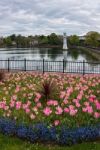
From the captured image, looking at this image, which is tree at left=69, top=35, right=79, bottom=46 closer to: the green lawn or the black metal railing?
the black metal railing

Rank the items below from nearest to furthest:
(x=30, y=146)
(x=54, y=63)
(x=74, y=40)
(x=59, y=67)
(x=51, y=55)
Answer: (x=30, y=146) < (x=59, y=67) < (x=54, y=63) < (x=51, y=55) < (x=74, y=40)

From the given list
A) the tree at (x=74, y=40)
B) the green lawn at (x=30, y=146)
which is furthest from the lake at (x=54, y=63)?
the tree at (x=74, y=40)

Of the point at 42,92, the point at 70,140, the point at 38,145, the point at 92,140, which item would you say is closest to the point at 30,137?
the point at 38,145

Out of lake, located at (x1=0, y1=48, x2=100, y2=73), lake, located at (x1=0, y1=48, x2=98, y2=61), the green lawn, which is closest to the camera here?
the green lawn

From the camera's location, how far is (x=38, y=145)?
664 cm

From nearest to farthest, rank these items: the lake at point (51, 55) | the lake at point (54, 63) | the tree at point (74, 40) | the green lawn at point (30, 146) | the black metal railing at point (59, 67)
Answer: the green lawn at point (30, 146) < the black metal railing at point (59, 67) < the lake at point (54, 63) < the lake at point (51, 55) < the tree at point (74, 40)

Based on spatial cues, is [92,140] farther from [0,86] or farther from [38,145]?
[0,86]

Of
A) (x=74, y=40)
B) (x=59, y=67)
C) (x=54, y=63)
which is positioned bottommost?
(x=54, y=63)

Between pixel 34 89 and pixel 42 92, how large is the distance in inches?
31.8

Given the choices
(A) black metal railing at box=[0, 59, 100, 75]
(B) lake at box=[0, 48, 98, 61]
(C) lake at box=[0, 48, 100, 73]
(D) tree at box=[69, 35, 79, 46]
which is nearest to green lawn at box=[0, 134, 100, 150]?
(A) black metal railing at box=[0, 59, 100, 75]

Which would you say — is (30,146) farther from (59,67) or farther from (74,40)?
(74,40)

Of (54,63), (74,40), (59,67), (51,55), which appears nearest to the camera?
(59,67)

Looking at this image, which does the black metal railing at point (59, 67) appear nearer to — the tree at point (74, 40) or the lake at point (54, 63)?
the lake at point (54, 63)

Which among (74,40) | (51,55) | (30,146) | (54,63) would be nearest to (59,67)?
(54,63)
